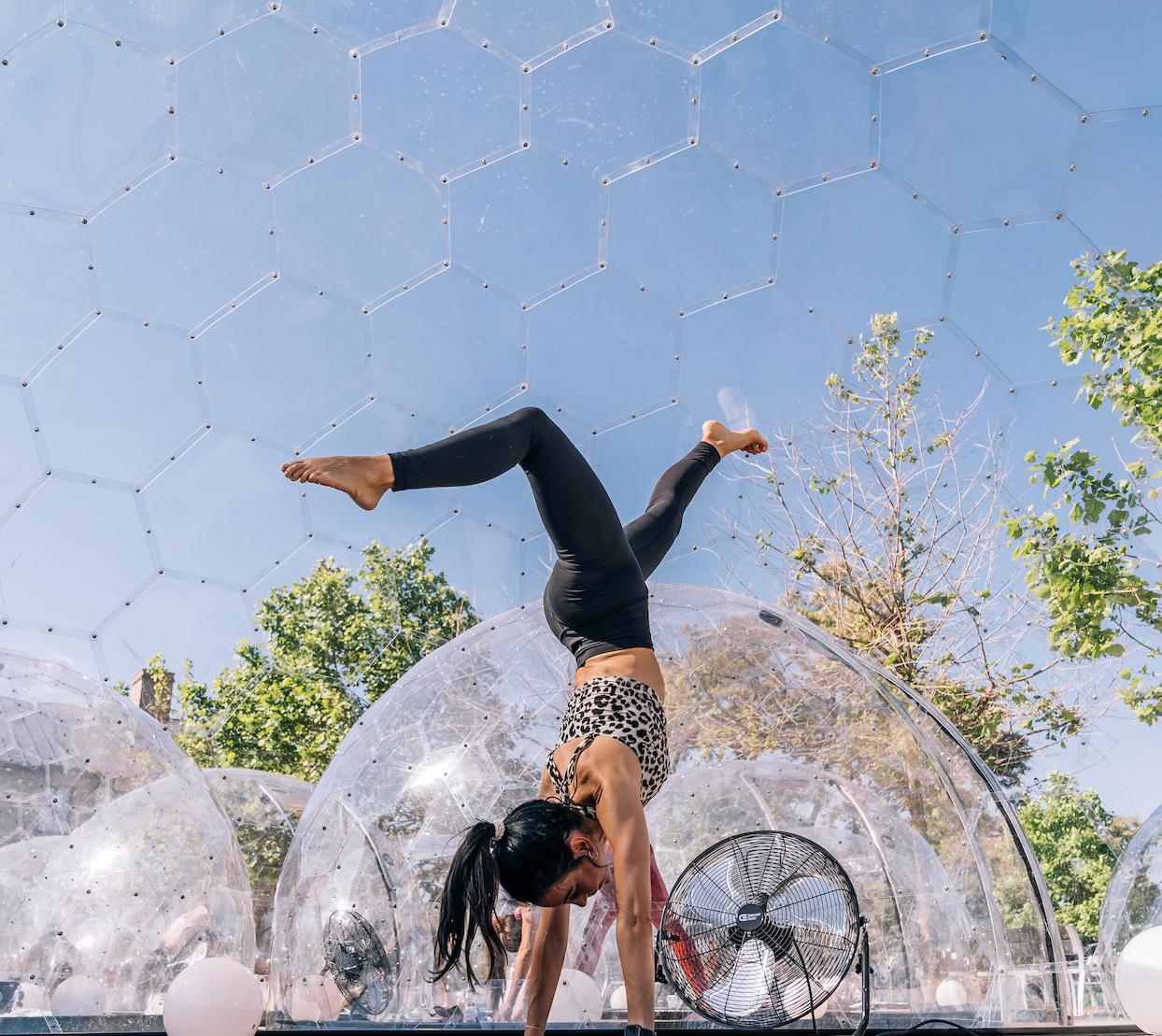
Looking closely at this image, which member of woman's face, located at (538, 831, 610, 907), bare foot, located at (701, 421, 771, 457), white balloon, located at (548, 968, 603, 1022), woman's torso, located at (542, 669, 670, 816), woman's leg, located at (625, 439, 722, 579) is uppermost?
bare foot, located at (701, 421, 771, 457)

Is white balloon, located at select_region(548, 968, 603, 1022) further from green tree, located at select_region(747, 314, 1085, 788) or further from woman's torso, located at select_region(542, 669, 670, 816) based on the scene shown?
green tree, located at select_region(747, 314, 1085, 788)

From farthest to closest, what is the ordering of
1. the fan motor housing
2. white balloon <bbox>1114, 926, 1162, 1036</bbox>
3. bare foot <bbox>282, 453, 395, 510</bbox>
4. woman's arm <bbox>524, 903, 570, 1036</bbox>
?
white balloon <bbox>1114, 926, 1162, 1036</bbox> → the fan motor housing → woman's arm <bbox>524, 903, 570, 1036</bbox> → bare foot <bbox>282, 453, 395, 510</bbox>

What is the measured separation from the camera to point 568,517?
4.05m

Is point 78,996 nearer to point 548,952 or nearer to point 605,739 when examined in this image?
point 548,952

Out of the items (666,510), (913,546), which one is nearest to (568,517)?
(666,510)

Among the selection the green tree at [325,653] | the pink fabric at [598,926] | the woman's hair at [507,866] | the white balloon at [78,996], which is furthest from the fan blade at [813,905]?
the green tree at [325,653]

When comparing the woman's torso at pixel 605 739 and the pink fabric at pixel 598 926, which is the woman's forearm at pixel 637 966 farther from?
the pink fabric at pixel 598 926

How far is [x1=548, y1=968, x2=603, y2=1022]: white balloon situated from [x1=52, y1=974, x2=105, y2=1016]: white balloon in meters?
2.25

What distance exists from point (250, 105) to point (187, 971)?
8.72 m

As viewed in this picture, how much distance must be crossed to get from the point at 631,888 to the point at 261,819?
6675mm

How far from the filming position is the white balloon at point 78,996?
491 cm

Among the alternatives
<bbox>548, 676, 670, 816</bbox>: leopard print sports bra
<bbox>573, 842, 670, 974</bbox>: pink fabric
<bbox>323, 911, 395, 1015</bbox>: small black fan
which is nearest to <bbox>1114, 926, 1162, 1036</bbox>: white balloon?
<bbox>573, 842, 670, 974</bbox>: pink fabric

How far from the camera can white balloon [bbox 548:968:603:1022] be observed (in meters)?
4.82

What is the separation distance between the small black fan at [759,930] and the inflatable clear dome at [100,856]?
2.87m
